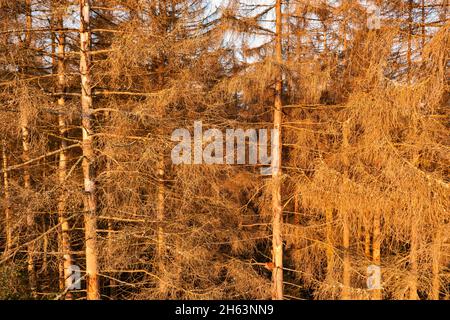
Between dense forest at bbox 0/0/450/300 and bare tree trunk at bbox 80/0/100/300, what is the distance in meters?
0.02

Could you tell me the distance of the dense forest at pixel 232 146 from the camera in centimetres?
467

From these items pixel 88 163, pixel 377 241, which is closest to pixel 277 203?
pixel 377 241

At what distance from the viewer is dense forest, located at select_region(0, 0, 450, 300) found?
4672 mm

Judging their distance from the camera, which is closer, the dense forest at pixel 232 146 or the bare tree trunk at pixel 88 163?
the dense forest at pixel 232 146

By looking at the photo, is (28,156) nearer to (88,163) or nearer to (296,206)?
(88,163)

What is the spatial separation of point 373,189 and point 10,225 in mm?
6112

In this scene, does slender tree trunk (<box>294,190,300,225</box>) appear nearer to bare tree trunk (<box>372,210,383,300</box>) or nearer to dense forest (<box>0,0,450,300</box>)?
dense forest (<box>0,0,450,300</box>)

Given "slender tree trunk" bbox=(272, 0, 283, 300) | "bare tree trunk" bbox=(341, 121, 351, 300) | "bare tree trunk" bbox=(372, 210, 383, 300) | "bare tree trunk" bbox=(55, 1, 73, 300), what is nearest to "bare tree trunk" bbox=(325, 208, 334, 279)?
"bare tree trunk" bbox=(341, 121, 351, 300)

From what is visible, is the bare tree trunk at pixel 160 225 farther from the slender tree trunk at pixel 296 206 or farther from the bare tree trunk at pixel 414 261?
the bare tree trunk at pixel 414 261

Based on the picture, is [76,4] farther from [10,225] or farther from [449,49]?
[449,49]

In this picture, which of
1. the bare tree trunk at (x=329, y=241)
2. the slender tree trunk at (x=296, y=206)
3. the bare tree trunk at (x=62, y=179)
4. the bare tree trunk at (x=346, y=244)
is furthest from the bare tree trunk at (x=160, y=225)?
the bare tree trunk at (x=346, y=244)

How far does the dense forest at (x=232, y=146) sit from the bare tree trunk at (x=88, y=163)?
0.9 inches
